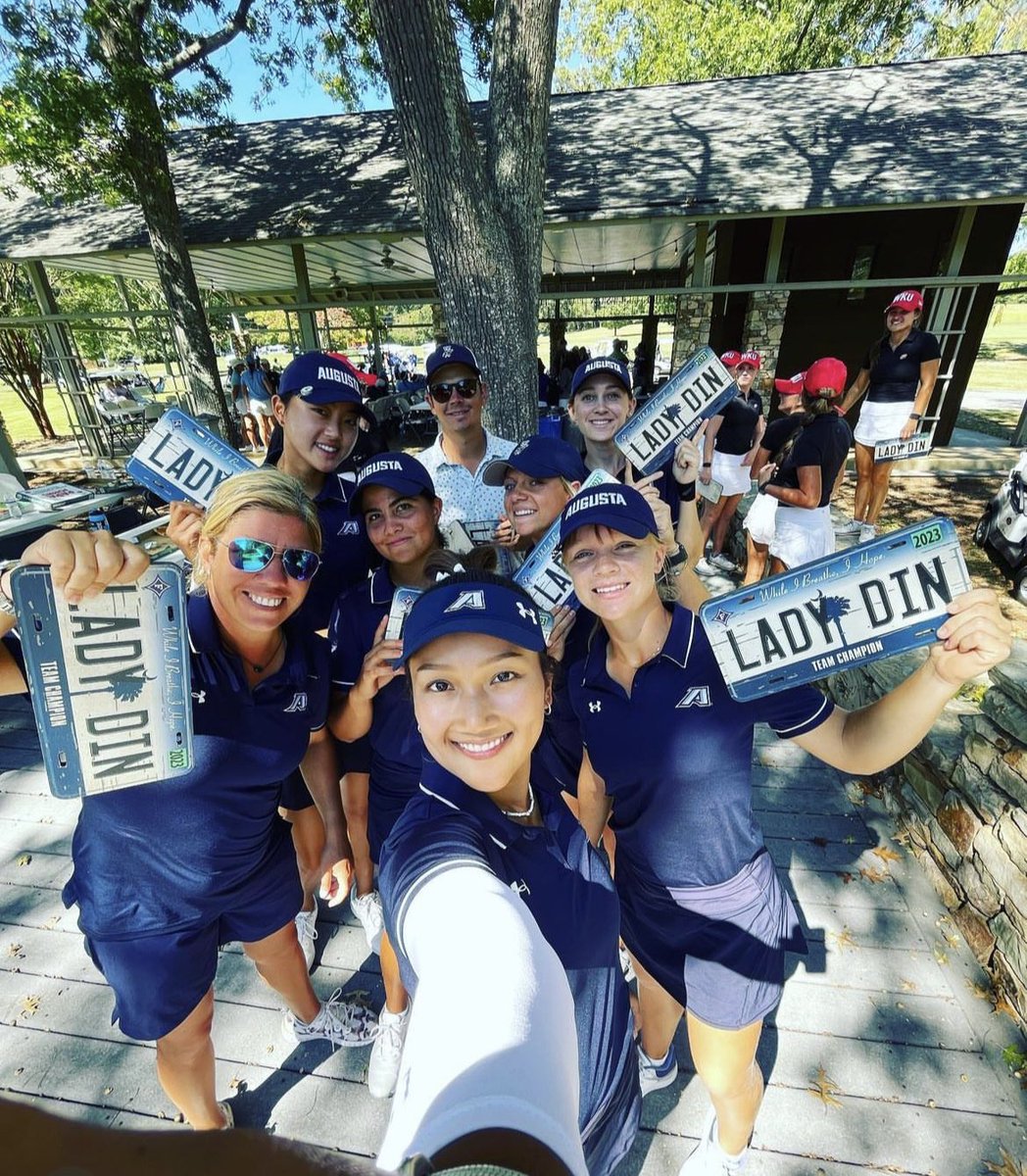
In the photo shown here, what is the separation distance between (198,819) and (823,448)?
4.38 m

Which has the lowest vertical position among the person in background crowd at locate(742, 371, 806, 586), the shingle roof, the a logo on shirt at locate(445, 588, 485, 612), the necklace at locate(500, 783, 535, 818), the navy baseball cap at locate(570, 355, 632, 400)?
the person in background crowd at locate(742, 371, 806, 586)

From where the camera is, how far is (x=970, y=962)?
250cm

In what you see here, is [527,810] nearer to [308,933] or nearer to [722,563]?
[308,933]

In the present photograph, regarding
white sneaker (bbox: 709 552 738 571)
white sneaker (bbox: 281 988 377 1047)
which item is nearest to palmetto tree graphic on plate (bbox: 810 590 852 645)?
white sneaker (bbox: 281 988 377 1047)

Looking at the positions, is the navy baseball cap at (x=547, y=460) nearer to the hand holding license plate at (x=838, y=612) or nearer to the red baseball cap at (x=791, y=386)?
the hand holding license plate at (x=838, y=612)

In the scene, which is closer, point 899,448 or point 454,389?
point 454,389

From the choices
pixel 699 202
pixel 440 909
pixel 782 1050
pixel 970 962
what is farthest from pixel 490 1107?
pixel 699 202

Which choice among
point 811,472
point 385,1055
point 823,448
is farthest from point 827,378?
point 385,1055

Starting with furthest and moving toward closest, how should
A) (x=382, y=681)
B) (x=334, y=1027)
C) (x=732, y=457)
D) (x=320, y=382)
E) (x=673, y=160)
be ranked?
(x=673, y=160)
(x=732, y=457)
(x=320, y=382)
(x=334, y=1027)
(x=382, y=681)

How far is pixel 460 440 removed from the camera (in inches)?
130

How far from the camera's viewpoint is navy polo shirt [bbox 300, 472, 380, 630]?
262 centimetres

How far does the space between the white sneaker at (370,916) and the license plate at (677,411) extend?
251cm

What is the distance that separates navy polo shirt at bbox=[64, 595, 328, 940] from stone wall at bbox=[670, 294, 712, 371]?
1033cm

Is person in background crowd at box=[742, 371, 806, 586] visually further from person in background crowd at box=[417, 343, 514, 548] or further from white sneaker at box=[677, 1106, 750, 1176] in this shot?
white sneaker at box=[677, 1106, 750, 1176]
